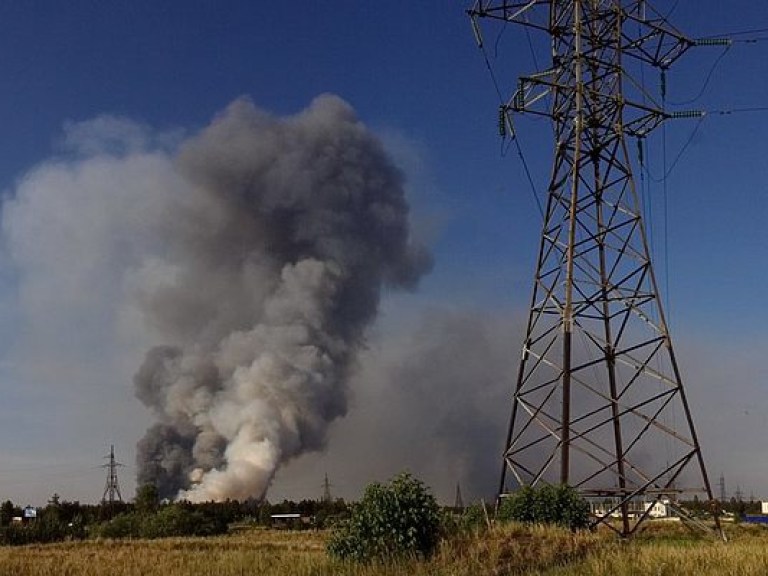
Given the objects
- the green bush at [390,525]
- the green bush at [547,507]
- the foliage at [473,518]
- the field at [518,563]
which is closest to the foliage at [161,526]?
the foliage at [473,518]

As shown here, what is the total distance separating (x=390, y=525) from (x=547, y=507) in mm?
9262

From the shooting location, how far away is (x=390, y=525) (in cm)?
2050

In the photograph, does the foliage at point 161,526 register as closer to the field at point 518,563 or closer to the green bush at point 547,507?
the green bush at point 547,507

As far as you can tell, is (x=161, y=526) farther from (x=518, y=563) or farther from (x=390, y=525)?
(x=518, y=563)

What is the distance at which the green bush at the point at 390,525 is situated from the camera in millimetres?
20141

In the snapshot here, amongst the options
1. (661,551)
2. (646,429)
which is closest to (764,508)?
(646,429)

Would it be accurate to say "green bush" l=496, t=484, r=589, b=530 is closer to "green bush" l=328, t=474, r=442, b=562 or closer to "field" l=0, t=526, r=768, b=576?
"field" l=0, t=526, r=768, b=576

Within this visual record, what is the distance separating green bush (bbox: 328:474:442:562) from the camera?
20.1 meters

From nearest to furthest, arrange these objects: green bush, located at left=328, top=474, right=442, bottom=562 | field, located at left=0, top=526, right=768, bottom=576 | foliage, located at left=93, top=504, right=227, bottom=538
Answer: field, located at left=0, top=526, right=768, bottom=576 < green bush, located at left=328, top=474, right=442, bottom=562 < foliage, located at left=93, top=504, right=227, bottom=538

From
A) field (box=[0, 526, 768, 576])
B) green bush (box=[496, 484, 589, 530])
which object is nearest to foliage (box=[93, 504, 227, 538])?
green bush (box=[496, 484, 589, 530])

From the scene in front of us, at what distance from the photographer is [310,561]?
66.4 ft

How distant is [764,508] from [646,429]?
100 m

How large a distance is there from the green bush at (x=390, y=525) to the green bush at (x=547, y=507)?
7051 mm

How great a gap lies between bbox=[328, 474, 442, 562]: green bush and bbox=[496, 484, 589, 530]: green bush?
7.05 m
